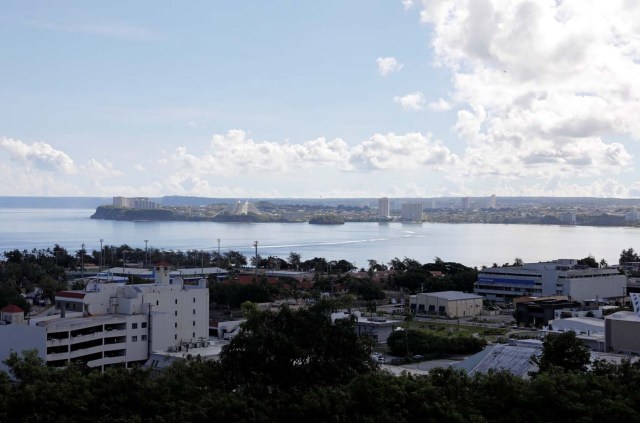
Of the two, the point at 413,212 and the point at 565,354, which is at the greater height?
the point at 413,212

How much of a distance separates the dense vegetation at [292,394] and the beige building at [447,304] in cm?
922

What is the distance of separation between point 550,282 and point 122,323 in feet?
A: 37.8

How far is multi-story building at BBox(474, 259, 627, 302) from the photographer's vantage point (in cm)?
1767

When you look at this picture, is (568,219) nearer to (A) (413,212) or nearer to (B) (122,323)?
(A) (413,212)

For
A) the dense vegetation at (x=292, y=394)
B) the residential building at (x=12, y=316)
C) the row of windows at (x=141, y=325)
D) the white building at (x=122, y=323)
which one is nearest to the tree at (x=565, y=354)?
the dense vegetation at (x=292, y=394)

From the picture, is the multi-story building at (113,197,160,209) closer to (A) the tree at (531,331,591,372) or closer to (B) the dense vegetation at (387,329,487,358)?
(B) the dense vegetation at (387,329,487,358)

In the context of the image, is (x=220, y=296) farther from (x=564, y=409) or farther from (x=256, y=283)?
(x=564, y=409)

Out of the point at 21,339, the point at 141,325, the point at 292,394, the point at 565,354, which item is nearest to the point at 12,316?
the point at 21,339

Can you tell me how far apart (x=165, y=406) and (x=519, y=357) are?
3881mm

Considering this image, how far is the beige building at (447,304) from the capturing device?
600 inches

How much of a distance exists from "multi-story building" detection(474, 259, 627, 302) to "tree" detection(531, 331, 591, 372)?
1120 cm

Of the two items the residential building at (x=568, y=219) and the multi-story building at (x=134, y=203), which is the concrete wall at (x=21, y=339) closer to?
the residential building at (x=568, y=219)

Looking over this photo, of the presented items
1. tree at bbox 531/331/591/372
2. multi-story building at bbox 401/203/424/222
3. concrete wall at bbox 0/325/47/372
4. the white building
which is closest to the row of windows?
the white building

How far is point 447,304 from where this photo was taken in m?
15.2
